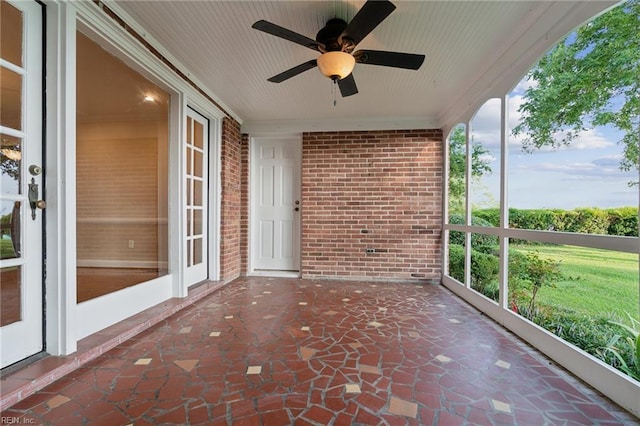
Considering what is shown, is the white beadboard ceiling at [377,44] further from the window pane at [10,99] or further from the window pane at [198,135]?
the window pane at [10,99]

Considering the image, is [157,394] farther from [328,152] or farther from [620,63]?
[328,152]

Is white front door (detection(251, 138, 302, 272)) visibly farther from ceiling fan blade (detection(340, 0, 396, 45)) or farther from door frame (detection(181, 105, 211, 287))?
ceiling fan blade (detection(340, 0, 396, 45))

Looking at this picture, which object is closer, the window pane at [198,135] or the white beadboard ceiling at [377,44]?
the white beadboard ceiling at [377,44]

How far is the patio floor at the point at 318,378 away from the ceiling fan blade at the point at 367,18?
6.86 feet

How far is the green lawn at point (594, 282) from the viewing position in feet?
5.64

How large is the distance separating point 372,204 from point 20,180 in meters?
3.66

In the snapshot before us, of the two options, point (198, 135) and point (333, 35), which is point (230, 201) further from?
point (333, 35)

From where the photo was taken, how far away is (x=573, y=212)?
197cm

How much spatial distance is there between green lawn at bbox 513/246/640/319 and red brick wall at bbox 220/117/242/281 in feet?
11.6

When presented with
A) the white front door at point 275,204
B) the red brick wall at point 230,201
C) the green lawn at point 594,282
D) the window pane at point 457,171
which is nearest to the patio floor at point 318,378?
the green lawn at point 594,282

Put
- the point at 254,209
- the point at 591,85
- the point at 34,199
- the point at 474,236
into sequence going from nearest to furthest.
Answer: the point at 34,199
the point at 591,85
the point at 474,236
the point at 254,209

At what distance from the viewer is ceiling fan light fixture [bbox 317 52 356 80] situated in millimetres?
1944

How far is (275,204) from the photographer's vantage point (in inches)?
181

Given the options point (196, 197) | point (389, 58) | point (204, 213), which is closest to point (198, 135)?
point (196, 197)
